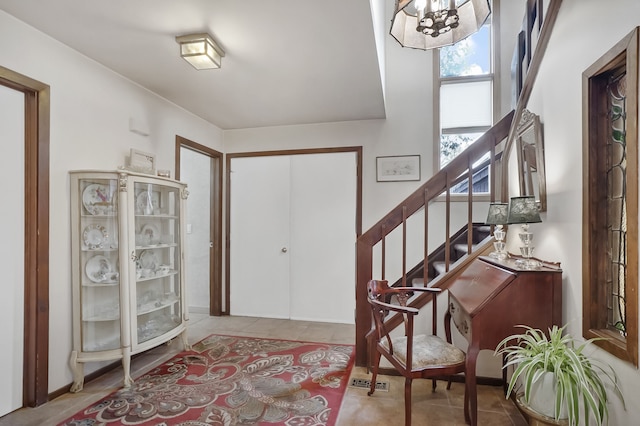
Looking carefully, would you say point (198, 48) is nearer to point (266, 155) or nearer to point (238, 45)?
point (238, 45)

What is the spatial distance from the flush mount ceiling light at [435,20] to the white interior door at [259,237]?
2.28 meters

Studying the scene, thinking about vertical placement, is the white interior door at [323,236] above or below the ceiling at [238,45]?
below

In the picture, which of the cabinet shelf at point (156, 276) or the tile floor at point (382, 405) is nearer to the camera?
the tile floor at point (382, 405)

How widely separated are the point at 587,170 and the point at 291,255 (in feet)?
10.5

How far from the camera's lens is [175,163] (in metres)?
3.50

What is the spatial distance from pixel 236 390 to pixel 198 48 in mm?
2400

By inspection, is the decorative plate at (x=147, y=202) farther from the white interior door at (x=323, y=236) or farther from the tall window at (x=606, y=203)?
the tall window at (x=606, y=203)

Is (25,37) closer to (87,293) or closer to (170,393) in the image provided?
(87,293)

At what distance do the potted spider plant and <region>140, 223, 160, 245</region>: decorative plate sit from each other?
9.01 ft

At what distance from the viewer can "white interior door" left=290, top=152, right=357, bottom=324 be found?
4055 mm

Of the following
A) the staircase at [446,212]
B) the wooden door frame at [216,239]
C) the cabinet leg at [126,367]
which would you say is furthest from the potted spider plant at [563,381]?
the wooden door frame at [216,239]

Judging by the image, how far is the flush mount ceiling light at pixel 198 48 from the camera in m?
2.19

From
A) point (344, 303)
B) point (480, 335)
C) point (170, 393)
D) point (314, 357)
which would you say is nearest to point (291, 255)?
point (344, 303)

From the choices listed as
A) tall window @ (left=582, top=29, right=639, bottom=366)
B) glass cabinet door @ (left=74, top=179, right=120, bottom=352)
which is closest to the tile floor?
glass cabinet door @ (left=74, top=179, right=120, bottom=352)
